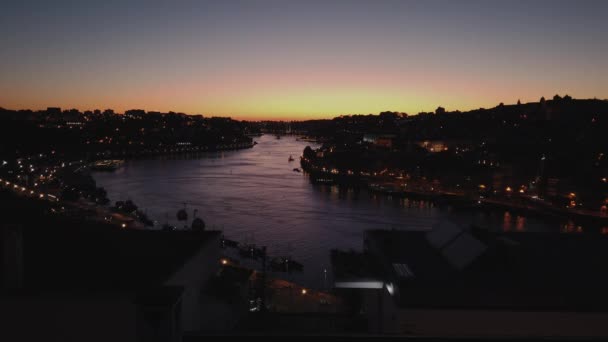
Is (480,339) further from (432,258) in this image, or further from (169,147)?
(169,147)

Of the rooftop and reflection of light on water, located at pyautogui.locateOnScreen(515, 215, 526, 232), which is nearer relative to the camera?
the rooftop

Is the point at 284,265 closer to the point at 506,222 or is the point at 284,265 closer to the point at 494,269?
the point at 494,269

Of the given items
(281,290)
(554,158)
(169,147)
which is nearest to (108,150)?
(169,147)

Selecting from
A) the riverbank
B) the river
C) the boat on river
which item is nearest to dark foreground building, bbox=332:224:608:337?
the river

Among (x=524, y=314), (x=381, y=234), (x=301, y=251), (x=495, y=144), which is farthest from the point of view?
(x=495, y=144)

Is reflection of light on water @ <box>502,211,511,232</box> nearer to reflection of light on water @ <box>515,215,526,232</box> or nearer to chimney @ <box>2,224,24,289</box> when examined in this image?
reflection of light on water @ <box>515,215,526,232</box>

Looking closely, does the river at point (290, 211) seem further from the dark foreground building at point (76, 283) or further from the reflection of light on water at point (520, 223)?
the dark foreground building at point (76, 283)

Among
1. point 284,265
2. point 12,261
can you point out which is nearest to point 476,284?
point 12,261
